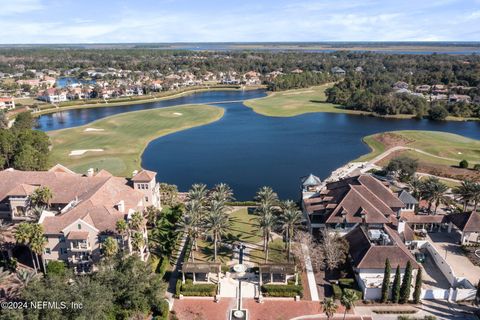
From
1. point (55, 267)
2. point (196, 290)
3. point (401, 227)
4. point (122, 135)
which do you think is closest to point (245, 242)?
point (196, 290)

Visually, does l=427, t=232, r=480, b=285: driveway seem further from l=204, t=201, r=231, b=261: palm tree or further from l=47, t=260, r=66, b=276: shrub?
l=47, t=260, r=66, b=276: shrub

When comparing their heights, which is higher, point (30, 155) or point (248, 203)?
point (30, 155)

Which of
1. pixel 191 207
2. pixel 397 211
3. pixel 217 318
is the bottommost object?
pixel 217 318

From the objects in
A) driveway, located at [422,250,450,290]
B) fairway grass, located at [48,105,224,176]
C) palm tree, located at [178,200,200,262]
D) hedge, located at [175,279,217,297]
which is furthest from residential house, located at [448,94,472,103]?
hedge, located at [175,279,217,297]

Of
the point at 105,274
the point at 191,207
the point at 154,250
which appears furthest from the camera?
the point at 154,250

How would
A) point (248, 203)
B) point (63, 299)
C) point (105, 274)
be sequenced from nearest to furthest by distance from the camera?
point (63, 299) < point (105, 274) < point (248, 203)

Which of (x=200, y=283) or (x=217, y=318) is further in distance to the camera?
(x=200, y=283)

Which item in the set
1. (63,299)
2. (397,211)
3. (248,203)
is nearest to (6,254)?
(63,299)

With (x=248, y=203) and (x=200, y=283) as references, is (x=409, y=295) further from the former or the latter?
(x=248, y=203)

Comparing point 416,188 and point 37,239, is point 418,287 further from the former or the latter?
point 37,239
